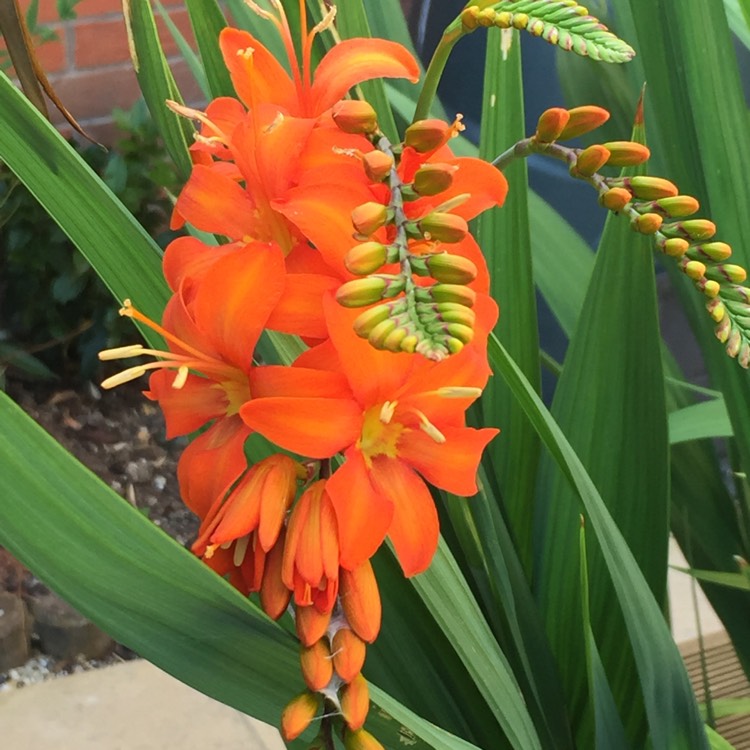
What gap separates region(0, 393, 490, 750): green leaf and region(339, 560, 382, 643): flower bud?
0.03 metres

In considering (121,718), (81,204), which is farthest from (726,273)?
(121,718)

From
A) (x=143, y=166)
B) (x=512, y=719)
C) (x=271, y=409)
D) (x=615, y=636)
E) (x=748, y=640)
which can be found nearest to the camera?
(x=271, y=409)

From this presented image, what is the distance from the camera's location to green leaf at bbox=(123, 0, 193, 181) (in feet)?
1.11

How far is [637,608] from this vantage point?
32cm

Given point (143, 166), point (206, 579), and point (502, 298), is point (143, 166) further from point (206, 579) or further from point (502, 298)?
point (206, 579)

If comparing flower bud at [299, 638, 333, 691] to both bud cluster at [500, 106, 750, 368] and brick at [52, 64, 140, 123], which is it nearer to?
bud cluster at [500, 106, 750, 368]

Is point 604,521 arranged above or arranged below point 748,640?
above

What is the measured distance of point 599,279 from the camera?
423 millimetres

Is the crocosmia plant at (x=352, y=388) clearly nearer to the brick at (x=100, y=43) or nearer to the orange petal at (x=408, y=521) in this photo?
the orange petal at (x=408, y=521)

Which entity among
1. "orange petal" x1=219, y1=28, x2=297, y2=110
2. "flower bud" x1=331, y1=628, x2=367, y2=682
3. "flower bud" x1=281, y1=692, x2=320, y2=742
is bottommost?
"flower bud" x1=281, y1=692, x2=320, y2=742

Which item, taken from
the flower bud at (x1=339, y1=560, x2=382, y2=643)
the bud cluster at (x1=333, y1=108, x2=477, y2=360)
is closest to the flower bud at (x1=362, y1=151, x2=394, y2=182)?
the bud cluster at (x1=333, y1=108, x2=477, y2=360)

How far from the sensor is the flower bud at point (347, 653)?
23cm

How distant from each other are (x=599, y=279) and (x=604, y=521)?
15 cm

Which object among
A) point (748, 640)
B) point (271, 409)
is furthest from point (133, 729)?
point (271, 409)
